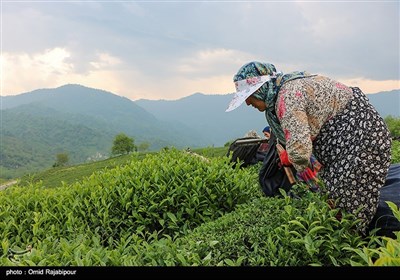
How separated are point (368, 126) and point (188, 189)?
6.67 ft

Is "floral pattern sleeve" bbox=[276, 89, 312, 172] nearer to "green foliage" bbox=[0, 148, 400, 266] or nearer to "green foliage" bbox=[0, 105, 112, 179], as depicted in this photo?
"green foliage" bbox=[0, 148, 400, 266]

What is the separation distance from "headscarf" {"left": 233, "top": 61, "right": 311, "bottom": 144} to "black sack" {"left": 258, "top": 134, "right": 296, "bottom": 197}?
2.81 ft

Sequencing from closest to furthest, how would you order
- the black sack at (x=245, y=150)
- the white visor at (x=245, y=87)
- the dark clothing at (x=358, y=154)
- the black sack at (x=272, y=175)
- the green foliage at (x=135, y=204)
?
1. the dark clothing at (x=358, y=154)
2. the white visor at (x=245, y=87)
3. the green foliage at (x=135, y=204)
4. the black sack at (x=272, y=175)
5. the black sack at (x=245, y=150)

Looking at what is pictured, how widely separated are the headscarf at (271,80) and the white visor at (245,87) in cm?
3

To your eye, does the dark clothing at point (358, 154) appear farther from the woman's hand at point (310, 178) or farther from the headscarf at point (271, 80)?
the headscarf at point (271, 80)

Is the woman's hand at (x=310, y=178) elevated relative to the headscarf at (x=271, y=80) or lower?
lower

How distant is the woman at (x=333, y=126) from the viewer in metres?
3.31

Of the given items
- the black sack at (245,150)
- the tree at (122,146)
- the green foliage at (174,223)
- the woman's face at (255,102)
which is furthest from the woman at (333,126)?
the tree at (122,146)

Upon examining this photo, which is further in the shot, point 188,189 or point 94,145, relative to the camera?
point 94,145

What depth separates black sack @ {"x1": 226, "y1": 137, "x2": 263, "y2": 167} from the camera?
684cm

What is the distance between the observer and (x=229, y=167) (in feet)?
16.4

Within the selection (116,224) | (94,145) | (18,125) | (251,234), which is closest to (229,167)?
(116,224)

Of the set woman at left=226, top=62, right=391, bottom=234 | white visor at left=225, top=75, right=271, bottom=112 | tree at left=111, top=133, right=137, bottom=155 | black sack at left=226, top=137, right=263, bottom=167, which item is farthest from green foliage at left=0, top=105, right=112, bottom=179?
woman at left=226, top=62, right=391, bottom=234
